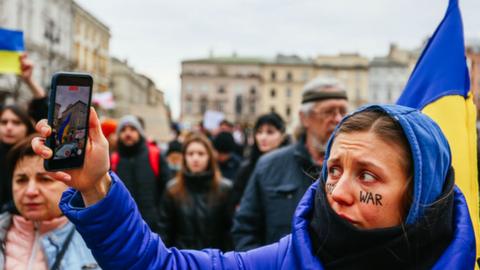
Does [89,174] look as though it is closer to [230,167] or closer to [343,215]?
[343,215]

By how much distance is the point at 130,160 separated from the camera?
5434mm

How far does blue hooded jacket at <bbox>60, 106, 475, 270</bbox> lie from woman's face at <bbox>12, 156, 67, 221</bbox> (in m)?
0.90

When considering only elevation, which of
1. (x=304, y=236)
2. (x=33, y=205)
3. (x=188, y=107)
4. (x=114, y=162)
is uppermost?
(x=304, y=236)

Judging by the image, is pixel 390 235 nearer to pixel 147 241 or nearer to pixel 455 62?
pixel 147 241

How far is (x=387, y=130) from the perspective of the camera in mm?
1477

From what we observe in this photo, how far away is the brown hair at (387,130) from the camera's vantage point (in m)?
1.45

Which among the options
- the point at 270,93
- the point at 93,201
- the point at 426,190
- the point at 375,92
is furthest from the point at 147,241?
the point at 375,92

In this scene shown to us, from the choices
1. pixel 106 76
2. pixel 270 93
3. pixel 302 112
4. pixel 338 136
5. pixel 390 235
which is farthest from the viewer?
pixel 270 93

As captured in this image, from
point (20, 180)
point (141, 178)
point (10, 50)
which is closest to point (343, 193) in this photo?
point (20, 180)

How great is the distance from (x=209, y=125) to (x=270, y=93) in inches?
2717

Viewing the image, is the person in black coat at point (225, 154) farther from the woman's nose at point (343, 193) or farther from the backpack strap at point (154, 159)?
the woman's nose at point (343, 193)

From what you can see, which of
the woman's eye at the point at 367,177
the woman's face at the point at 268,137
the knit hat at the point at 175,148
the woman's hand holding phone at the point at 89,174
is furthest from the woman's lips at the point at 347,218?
the knit hat at the point at 175,148

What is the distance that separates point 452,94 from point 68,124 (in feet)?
4.89

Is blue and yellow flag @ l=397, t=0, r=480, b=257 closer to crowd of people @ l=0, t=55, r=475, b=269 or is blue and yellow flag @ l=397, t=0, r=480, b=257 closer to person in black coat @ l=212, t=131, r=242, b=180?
crowd of people @ l=0, t=55, r=475, b=269
